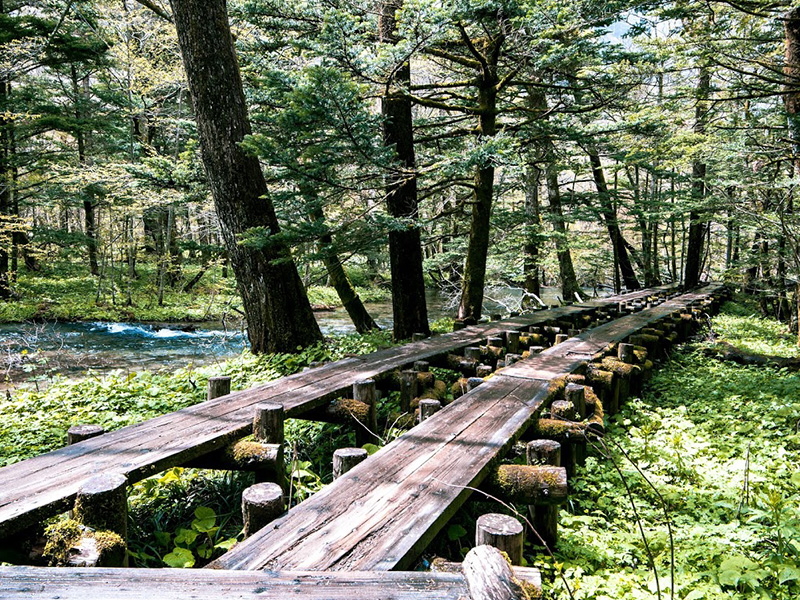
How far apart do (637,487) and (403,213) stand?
5.42 metres

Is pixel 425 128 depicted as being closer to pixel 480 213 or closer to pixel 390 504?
pixel 480 213

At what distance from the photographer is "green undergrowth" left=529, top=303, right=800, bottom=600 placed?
2.43 m

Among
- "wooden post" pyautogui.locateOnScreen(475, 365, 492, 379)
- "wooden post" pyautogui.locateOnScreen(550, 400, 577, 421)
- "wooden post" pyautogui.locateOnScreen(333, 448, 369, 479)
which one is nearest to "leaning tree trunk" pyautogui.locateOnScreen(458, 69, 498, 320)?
"wooden post" pyautogui.locateOnScreen(475, 365, 492, 379)

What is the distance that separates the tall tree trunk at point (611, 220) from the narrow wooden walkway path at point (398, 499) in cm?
1078

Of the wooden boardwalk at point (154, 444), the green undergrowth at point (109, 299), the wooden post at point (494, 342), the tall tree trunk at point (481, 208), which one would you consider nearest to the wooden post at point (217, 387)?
the wooden boardwalk at point (154, 444)

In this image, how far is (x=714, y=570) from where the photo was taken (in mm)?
2518

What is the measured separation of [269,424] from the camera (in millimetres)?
3350

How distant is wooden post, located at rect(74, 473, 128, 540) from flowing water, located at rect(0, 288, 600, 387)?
5.34m

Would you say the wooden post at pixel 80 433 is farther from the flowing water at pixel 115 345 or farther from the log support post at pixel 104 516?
the flowing water at pixel 115 345

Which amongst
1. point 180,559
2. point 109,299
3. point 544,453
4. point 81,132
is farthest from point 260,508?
point 109,299

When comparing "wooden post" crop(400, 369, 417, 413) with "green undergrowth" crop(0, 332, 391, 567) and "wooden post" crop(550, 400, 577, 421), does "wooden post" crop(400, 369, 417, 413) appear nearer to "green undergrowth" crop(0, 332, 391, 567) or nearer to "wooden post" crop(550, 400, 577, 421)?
"green undergrowth" crop(0, 332, 391, 567)

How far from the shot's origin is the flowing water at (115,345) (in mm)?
9531

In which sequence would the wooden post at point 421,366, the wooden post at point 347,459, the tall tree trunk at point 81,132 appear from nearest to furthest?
the wooden post at point 347,459 → the wooden post at point 421,366 → the tall tree trunk at point 81,132

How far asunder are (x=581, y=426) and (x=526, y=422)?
1.60 ft
